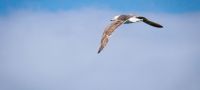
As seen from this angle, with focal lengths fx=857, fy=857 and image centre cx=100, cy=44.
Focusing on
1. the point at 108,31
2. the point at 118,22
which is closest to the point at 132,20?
the point at 118,22

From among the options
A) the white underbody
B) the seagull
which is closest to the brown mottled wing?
the seagull

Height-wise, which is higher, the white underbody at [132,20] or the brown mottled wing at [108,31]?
the white underbody at [132,20]

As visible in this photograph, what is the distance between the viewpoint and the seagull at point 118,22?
229ft

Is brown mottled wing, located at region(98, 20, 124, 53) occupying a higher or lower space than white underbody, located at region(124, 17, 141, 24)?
lower

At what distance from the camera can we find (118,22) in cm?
7438

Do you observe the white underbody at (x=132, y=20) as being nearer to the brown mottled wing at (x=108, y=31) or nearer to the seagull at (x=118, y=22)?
the seagull at (x=118, y=22)

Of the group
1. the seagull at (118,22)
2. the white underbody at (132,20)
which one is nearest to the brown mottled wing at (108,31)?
the seagull at (118,22)

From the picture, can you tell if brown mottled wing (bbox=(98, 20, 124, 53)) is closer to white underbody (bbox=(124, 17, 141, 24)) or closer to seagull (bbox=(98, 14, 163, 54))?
seagull (bbox=(98, 14, 163, 54))

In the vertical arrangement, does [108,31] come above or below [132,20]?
below

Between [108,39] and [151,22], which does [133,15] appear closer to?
[151,22]

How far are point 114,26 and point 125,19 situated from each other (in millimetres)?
3362

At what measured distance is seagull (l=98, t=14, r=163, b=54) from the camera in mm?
69812

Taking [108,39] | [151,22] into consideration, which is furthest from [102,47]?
[151,22]

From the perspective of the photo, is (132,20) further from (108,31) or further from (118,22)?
(108,31)
